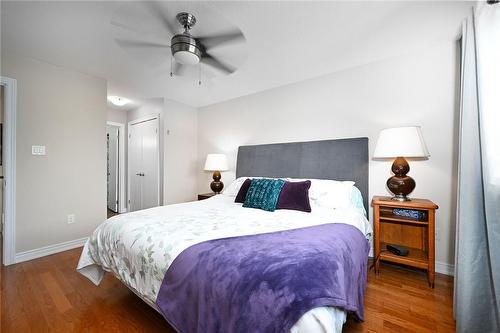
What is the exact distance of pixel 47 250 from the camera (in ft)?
8.46

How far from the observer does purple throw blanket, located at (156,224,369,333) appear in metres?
0.80

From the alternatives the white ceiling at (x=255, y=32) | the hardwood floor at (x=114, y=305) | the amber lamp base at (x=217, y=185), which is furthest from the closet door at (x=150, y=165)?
the hardwood floor at (x=114, y=305)

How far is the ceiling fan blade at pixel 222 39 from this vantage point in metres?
1.83

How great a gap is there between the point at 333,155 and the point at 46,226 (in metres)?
3.65

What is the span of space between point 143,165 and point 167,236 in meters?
3.48

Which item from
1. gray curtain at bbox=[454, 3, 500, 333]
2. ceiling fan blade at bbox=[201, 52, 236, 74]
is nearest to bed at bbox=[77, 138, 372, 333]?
gray curtain at bbox=[454, 3, 500, 333]

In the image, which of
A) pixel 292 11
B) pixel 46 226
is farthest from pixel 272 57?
pixel 46 226

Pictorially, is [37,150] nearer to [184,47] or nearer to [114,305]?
[114,305]

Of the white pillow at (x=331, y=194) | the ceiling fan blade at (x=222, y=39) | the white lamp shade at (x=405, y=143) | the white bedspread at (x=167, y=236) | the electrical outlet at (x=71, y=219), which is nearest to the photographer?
the white bedspread at (x=167, y=236)

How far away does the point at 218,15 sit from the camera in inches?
67.4

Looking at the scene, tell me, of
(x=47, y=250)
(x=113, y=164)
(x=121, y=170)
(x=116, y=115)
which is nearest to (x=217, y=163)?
(x=47, y=250)

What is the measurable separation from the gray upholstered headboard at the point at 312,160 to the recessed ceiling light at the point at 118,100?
96.6 inches

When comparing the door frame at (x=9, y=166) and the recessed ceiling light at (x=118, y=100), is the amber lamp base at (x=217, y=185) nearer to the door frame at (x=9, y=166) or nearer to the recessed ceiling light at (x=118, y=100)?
the recessed ceiling light at (x=118, y=100)

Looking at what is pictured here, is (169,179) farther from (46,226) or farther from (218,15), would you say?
(218,15)
